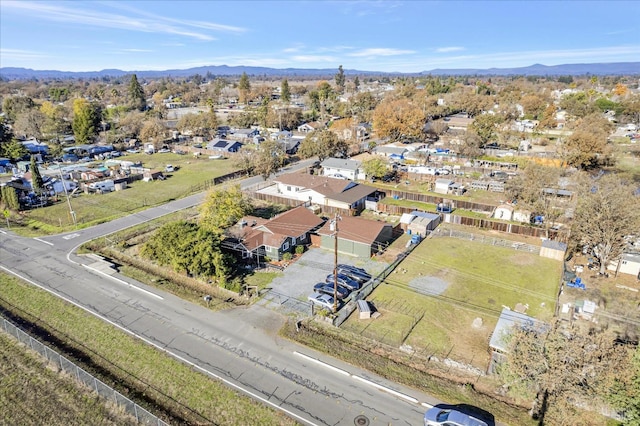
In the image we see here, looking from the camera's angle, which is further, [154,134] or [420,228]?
[154,134]

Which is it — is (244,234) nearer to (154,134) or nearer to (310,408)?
(310,408)

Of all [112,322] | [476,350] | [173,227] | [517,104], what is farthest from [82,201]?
[517,104]

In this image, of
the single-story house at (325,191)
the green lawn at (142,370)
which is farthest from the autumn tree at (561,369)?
the single-story house at (325,191)

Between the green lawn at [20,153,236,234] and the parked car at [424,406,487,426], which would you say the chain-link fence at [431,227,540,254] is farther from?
the green lawn at [20,153,236,234]

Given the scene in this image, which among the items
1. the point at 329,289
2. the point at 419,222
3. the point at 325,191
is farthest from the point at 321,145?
the point at 329,289

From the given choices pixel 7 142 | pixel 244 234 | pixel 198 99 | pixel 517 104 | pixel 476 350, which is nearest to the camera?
pixel 476 350

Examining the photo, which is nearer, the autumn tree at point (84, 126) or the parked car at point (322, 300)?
the parked car at point (322, 300)

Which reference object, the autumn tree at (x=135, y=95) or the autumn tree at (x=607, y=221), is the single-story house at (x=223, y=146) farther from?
the autumn tree at (x=607, y=221)
